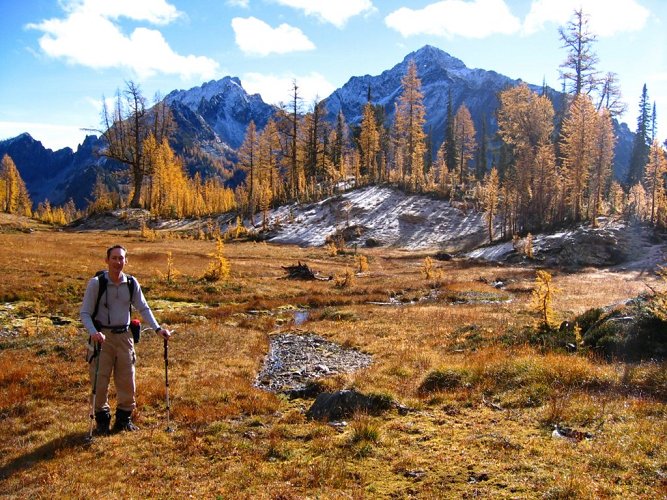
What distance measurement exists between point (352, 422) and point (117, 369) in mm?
5206

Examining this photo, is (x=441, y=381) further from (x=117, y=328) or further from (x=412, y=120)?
(x=412, y=120)

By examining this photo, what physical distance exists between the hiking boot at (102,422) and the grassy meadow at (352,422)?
0.33 metres

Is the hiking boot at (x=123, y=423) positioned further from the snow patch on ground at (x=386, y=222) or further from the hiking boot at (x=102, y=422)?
the snow patch on ground at (x=386, y=222)

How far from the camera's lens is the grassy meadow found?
7137 mm

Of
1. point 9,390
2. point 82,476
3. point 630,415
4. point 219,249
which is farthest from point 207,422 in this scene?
point 219,249

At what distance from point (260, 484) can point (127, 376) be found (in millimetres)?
4192

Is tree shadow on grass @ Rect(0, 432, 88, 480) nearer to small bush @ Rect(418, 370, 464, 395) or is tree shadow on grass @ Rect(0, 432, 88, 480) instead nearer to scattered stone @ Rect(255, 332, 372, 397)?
scattered stone @ Rect(255, 332, 372, 397)

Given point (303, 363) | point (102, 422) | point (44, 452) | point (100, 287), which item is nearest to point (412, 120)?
point (303, 363)

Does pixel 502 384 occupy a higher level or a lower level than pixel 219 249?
lower

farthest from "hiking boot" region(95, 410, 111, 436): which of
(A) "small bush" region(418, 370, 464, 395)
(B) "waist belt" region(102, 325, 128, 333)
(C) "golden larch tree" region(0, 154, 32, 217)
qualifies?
(C) "golden larch tree" region(0, 154, 32, 217)

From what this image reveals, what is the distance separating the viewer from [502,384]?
12.0 metres

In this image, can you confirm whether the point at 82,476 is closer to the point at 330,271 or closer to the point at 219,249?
the point at 219,249

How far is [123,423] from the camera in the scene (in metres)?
9.84

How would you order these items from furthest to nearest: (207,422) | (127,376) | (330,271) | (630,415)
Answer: (330,271) → (207,422) → (127,376) → (630,415)
